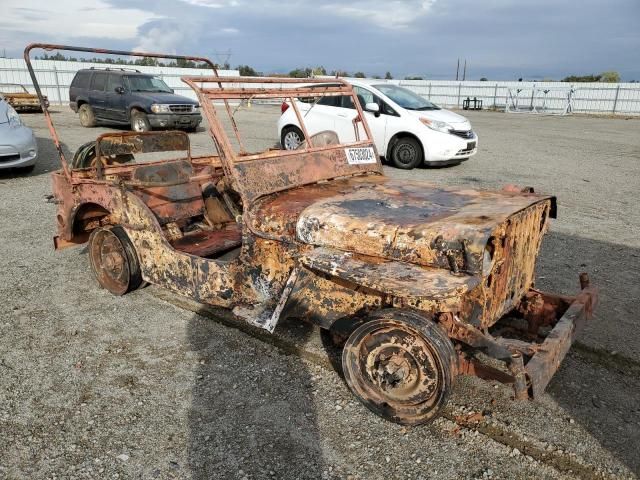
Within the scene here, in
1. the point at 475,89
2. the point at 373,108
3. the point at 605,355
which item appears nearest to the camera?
the point at 605,355

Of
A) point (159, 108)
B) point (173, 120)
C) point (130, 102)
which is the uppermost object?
point (130, 102)

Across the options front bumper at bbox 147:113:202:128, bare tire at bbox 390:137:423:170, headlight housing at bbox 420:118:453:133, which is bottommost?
bare tire at bbox 390:137:423:170

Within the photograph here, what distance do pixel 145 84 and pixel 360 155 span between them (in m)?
12.7

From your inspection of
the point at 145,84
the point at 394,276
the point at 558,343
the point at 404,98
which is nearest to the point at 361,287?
the point at 394,276

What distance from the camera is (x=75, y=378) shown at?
130 inches

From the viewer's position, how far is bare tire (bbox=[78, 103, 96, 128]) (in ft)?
51.9

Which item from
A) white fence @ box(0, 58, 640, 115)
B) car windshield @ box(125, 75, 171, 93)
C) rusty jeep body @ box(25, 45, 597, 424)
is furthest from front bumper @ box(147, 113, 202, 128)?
rusty jeep body @ box(25, 45, 597, 424)

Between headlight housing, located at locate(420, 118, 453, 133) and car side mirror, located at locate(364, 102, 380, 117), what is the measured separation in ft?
3.02

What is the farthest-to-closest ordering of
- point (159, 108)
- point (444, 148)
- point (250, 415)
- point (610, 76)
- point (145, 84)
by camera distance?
point (610, 76) → point (145, 84) → point (159, 108) → point (444, 148) → point (250, 415)

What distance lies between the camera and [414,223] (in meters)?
2.81

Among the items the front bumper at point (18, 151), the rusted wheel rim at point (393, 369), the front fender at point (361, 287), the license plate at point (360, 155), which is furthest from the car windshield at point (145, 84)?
the rusted wheel rim at point (393, 369)

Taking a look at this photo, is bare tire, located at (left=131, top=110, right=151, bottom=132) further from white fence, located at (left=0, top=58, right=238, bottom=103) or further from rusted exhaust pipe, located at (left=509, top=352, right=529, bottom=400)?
rusted exhaust pipe, located at (left=509, top=352, right=529, bottom=400)

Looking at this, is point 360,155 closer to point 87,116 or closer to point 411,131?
point 411,131

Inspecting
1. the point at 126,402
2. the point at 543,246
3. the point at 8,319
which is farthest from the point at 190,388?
the point at 543,246
